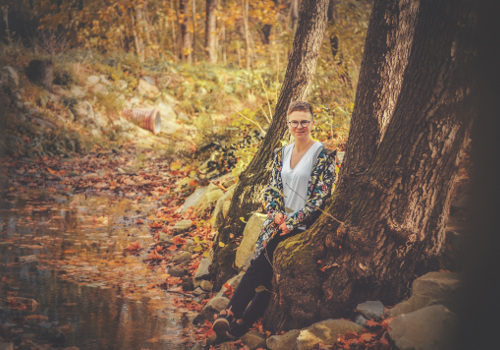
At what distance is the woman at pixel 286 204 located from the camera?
3.79 m

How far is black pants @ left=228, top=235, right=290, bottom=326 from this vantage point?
3.96 metres

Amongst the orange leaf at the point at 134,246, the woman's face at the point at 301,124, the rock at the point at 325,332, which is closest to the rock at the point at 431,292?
the rock at the point at 325,332

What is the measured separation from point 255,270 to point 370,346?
4.28ft

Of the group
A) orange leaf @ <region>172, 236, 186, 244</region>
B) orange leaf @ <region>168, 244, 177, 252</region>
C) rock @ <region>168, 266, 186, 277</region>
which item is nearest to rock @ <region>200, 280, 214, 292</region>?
rock @ <region>168, 266, 186, 277</region>

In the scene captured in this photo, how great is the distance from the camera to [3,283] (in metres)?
4.71

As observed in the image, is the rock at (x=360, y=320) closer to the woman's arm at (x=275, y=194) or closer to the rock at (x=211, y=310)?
the woman's arm at (x=275, y=194)

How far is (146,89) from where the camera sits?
19.3 metres

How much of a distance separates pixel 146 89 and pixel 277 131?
Result: 583 inches

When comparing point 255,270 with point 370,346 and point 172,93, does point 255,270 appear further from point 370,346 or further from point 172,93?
point 172,93

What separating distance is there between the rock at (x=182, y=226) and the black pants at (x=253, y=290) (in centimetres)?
327

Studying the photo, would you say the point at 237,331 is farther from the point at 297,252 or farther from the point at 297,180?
the point at 297,180

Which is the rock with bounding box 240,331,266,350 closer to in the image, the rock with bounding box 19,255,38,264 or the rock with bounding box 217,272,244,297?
the rock with bounding box 217,272,244,297

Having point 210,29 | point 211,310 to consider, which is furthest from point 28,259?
point 210,29

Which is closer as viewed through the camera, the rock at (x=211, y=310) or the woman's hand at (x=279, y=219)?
the woman's hand at (x=279, y=219)
